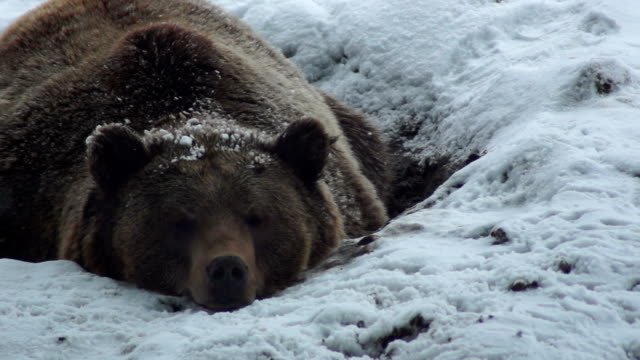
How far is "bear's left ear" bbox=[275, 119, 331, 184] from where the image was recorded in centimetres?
549

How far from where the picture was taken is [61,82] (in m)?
6.41

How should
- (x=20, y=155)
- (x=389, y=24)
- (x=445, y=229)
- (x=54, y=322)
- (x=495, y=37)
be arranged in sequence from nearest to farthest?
1. (x=54, y=322)
2. (x=445, y=229)
3. (x=20, y=155)
4. (x=495, y=37)
5. (x=389, y=24)

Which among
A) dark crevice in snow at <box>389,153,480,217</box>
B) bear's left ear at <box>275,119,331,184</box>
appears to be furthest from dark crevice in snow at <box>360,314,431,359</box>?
dark crevice in snow at <box>389,153,480,217</box>

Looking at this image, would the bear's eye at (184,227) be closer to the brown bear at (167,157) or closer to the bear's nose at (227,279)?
the brown bear at (167,157)

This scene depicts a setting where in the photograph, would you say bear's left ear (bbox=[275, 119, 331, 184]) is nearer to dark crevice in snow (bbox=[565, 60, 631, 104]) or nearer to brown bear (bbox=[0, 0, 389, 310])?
brown bear (bbox=[0, 0, 389, 310])

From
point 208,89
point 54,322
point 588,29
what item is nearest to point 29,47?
point 208,89

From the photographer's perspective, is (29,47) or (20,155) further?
(29,47)

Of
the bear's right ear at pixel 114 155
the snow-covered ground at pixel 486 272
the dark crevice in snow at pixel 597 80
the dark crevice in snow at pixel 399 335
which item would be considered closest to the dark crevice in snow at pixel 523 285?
the snow-covered ground at pixel 486 272

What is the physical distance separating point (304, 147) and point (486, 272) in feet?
5.81

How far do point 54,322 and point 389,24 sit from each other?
18.4 feet

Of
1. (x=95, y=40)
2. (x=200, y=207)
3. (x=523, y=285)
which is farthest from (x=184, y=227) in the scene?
(x=95, y=40)

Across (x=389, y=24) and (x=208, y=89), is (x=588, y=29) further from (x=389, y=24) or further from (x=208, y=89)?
(x=208, y=89)

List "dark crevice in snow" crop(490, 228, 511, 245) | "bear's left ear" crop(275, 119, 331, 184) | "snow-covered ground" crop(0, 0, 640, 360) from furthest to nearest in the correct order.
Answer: "bear's left ear" crop(275, 119, 331, 184) < "dark crevice in snow" crop(490, 228, 511, 245) < "snow-covered ground" crop(0, 0, 640, 360)

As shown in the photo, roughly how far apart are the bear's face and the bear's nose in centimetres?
8
